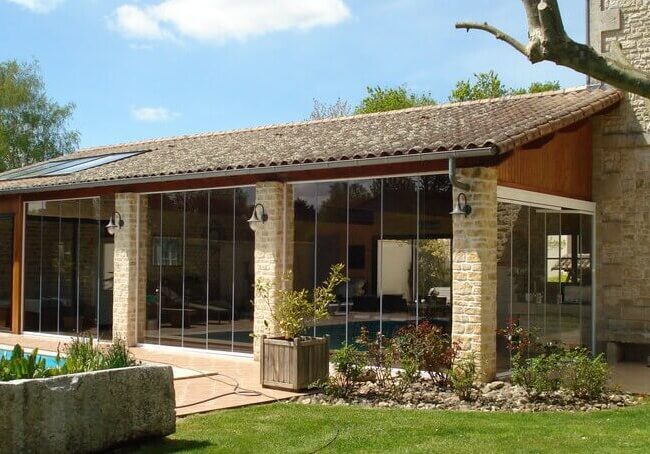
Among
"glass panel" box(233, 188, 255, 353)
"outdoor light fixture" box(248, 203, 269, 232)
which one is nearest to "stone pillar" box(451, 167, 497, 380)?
"outdoor light fixture" box(248, 203, 269, 232)

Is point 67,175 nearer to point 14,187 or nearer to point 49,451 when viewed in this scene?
point 14,187

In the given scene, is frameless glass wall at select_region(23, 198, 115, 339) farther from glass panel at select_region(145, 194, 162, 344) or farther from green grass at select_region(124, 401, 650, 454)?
green grass at select_region(124, 401, 650, 454)

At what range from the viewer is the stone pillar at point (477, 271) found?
11367mm

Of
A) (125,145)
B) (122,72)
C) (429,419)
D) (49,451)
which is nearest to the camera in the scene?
(49,451)

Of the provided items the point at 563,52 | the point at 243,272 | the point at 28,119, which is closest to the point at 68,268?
the point at 243,272

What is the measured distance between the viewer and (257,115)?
4916cm

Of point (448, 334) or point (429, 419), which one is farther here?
point (448, 334)

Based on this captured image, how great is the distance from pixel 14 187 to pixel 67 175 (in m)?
1.28

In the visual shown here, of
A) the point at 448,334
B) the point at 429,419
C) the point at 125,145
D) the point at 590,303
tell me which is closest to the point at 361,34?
the point at 125,145

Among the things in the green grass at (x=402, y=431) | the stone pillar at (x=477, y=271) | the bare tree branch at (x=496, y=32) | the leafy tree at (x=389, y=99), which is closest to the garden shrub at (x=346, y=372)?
the green grass at (x=402, y=431)

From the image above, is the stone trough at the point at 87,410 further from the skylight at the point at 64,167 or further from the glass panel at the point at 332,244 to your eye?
the skylight at the point at 64,167

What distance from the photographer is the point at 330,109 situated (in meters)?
48.7

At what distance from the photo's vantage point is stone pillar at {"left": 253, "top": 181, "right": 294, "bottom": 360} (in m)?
13.9

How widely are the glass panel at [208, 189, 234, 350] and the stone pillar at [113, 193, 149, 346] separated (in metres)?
2.02
